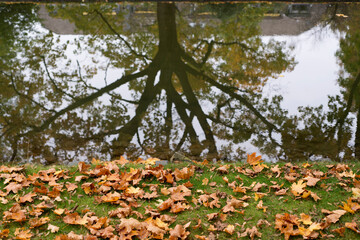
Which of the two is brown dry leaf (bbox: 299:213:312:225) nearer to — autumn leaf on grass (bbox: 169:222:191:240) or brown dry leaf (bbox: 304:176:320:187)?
brown dry leaf (bbox: 304:176:320:187)

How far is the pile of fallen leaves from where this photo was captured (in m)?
3.50

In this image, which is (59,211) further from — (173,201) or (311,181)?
(311,181)

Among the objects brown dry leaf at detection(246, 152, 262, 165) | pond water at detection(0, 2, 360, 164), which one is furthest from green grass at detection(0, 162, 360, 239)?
pond water at detection(0, 2, 360, 164)

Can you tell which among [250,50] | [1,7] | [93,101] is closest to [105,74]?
[93,101]

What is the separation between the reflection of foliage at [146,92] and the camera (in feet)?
23.3

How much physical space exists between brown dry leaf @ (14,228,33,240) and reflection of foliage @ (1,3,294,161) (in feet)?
10.2

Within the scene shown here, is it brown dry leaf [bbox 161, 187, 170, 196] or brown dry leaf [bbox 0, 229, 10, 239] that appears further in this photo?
brown dry leaf [bbox 161, 187, 170, 196]

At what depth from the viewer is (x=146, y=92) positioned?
28.3ft

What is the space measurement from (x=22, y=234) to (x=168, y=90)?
5681 mm

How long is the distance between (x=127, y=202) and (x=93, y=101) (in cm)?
490

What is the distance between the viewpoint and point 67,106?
8.22 metres

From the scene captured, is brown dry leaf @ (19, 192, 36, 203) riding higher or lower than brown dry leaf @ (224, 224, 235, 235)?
lower

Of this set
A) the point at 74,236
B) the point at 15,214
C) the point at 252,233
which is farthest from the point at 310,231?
the point at 15,214

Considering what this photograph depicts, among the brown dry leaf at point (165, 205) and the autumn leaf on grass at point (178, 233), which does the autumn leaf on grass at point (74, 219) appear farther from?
the autumn leaf on grass at point (178, 233)
